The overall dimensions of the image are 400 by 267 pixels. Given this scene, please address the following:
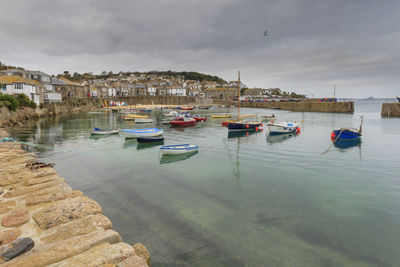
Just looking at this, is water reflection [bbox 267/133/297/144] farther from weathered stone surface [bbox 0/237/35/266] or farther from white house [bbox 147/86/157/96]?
white house [bbox 147/86/157/96]

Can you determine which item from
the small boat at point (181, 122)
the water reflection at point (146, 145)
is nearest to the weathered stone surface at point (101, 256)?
the water reflection at point (146, 145)

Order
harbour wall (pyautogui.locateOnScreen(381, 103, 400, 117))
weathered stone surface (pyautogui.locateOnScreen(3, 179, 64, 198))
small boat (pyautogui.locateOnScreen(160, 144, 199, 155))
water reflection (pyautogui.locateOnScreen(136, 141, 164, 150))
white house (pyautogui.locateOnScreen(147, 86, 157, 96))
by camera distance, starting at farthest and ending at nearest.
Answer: white house (pyautogui.locateOnScreen(147, 86, 157, 96))
harbour wall (pyautogui.locateOnScreen(381, 103, 400, 117))
water reflection (pyautogui.locateOnScreen(136, 141, 164, 150))
small boat (pyautogui.locateOnScreen(160, 144, 199, 155))
weathered stone surface (pyautogui.locateOnScreen(3, 179, 64, 198))

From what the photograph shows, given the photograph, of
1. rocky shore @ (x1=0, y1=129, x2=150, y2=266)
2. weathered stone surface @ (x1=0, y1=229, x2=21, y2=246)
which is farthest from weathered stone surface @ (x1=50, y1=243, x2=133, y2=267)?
weathered stone surface @ (x1=0, y1=229, x2=21, y2=246)

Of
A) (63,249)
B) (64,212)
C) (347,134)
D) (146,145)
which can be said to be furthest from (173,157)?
(347,134)

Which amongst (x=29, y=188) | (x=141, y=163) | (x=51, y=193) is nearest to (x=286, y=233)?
(x=51, y=193)

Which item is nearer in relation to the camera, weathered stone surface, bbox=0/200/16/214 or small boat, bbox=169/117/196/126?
weathered stone surface, bbox=0/200/16/214

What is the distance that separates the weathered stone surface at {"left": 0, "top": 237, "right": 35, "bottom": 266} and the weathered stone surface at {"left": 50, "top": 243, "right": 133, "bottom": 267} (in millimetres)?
1198

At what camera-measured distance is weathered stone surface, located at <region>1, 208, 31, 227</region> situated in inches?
275

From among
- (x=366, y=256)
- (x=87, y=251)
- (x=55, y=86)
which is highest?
(x=55, y=86)

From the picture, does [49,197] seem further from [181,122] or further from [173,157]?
[181,122]

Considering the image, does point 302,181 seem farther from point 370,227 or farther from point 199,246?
point 199,246

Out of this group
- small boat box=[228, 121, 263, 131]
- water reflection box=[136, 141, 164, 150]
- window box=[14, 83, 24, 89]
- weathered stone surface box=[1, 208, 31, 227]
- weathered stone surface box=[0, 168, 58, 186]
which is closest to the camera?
weathered stone surface box=[1, 208, 31, 227]

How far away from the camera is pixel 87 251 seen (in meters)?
5.77

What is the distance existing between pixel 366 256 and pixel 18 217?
12.9m
